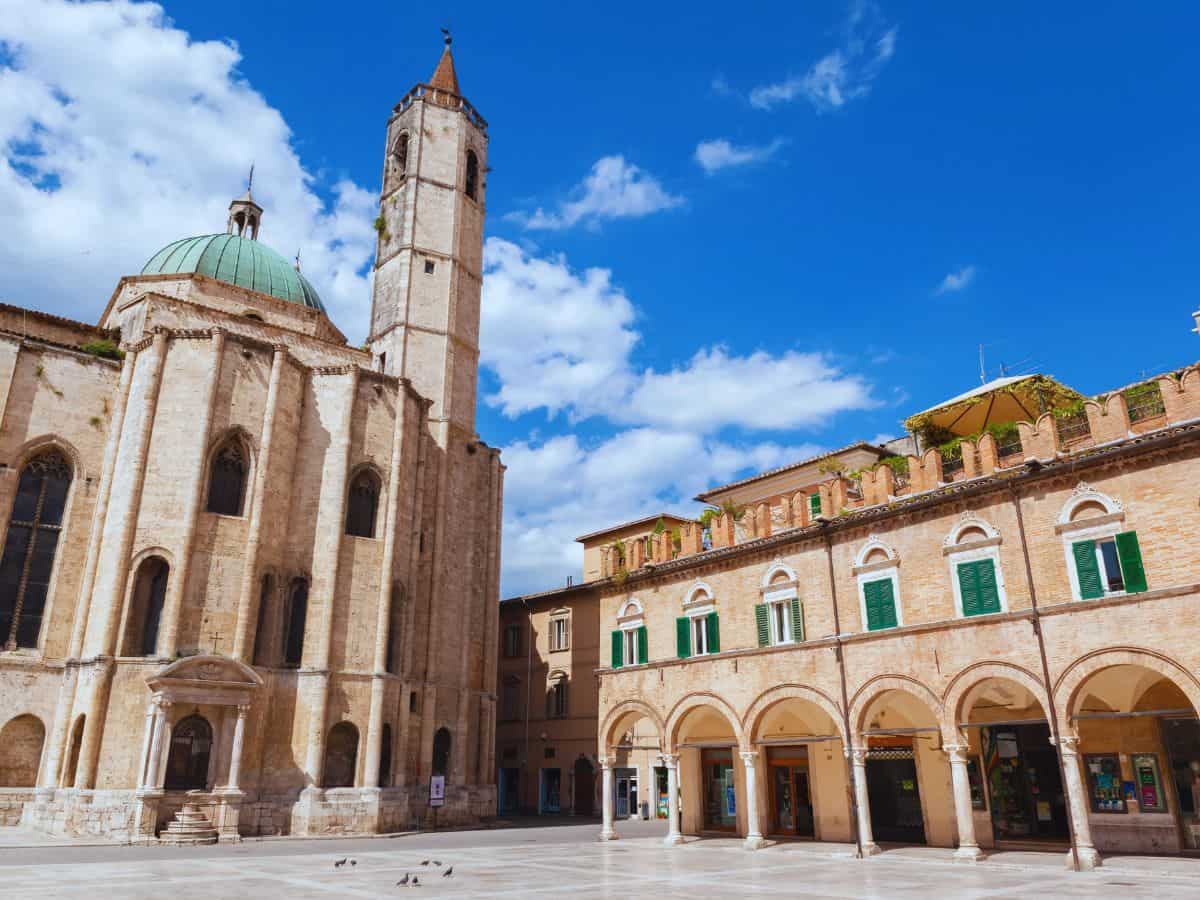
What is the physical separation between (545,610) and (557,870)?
23.3 m

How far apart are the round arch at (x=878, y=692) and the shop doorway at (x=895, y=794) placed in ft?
8.60

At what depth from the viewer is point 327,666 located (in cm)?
2884

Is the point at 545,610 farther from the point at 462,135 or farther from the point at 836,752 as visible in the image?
the point at 462,135

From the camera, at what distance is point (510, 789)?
42125 mm

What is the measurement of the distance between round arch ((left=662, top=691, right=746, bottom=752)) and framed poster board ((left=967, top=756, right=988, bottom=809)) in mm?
5455

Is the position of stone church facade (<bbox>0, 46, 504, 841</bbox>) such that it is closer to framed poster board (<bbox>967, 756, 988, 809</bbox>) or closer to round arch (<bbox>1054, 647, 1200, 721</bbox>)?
framed poster board (<bbox>967, 756, 988, 809</bbox>)

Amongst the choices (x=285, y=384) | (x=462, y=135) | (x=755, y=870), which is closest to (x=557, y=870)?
(x=755, y=870)

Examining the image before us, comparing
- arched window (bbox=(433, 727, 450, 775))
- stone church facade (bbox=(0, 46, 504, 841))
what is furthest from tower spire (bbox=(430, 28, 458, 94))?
arched window (bbox=(433, 727, 450, 775))

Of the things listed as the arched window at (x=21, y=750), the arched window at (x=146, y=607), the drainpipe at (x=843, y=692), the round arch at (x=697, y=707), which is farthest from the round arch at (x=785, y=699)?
the arched window at (x=21, y=750)

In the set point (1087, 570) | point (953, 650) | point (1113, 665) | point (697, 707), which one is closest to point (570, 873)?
point (697, 707)

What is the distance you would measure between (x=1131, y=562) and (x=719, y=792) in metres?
14.6

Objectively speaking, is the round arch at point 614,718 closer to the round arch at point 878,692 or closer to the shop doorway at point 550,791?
the round arch at point 878,692

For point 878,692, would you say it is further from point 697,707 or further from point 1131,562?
point 1131,562

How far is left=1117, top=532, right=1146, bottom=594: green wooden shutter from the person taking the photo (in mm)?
16203
